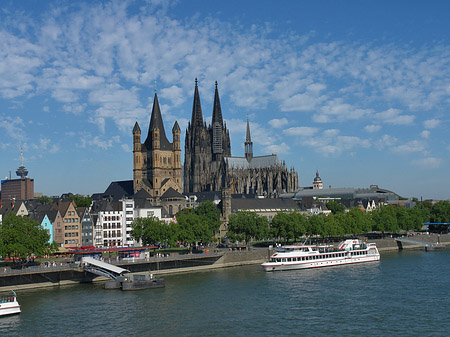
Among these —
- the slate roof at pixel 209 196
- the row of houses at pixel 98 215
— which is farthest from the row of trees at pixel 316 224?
the slate roof at pixel 209 196

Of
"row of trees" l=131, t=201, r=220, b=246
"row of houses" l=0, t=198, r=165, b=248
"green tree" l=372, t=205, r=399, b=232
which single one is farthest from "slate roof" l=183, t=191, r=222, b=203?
"row of trees" l=131, t=201, r=220, b=246

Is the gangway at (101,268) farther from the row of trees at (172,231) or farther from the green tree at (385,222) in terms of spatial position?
the green tree at (385,222)

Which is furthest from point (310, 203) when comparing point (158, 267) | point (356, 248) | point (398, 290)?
point (398, 290)

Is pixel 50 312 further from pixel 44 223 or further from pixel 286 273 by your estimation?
pixel 44 223

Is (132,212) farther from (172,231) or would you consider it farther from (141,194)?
(172,231)

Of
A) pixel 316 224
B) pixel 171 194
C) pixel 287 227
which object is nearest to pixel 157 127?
pixel 171 194
